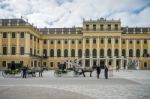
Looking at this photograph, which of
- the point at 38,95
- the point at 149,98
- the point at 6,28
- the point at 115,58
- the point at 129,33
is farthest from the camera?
the point at 129,33

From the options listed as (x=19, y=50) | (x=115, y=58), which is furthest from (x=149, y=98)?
(x=115, y=58)

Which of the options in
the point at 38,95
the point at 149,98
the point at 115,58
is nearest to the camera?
the point at 38,95

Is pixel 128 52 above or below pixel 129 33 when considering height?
below

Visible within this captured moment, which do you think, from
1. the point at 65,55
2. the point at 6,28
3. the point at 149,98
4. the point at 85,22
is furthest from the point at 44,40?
the point at 149,98

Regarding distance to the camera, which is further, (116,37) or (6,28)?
(116,37)

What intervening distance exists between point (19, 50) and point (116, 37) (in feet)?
81.5

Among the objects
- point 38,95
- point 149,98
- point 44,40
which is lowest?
point 149,98

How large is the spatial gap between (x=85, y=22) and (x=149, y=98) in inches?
2408

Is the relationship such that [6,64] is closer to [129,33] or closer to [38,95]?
[129,33]

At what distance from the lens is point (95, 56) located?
7400cm

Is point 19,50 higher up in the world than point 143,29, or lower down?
lower down

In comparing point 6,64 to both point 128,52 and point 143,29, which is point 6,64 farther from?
point 143,29

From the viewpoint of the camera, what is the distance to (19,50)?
201ft

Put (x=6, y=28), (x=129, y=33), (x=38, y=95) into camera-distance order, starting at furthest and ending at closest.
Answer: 1. (x=129, y=33)
2. (x=6, y=28)
3. (x=38, y=95)
